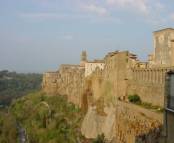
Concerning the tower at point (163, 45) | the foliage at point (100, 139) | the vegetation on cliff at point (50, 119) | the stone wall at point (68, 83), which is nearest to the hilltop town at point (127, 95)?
the tower at point (163, 45)

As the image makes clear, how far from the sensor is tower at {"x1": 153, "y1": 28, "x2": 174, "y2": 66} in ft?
111

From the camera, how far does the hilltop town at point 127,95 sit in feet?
78.1

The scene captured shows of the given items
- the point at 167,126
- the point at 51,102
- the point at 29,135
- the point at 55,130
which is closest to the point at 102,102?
the point at 55,130

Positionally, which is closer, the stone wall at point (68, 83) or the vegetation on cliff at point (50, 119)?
the vegetation on cliff at point (50, 119)

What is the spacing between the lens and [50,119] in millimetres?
48531

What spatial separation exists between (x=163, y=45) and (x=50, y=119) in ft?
65.2

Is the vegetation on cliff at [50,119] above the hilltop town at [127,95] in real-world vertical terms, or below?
below

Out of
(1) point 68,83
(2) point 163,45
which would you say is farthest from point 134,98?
(1) point 68,83

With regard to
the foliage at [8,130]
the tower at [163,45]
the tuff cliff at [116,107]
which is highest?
the tower at [163,45]

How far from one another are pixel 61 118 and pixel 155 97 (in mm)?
22205

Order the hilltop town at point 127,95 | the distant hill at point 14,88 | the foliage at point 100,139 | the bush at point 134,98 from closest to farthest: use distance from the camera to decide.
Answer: the hilltop town at point 127,95 → the bush at point 134,98 → the foliage at point 100,139 → the distant hill at point 14,88

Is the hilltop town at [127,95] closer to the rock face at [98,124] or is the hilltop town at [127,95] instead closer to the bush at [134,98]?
the rock face at [98,124]

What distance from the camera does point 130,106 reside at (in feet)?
86.8

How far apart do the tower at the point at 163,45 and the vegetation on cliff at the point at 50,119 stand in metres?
10.5
